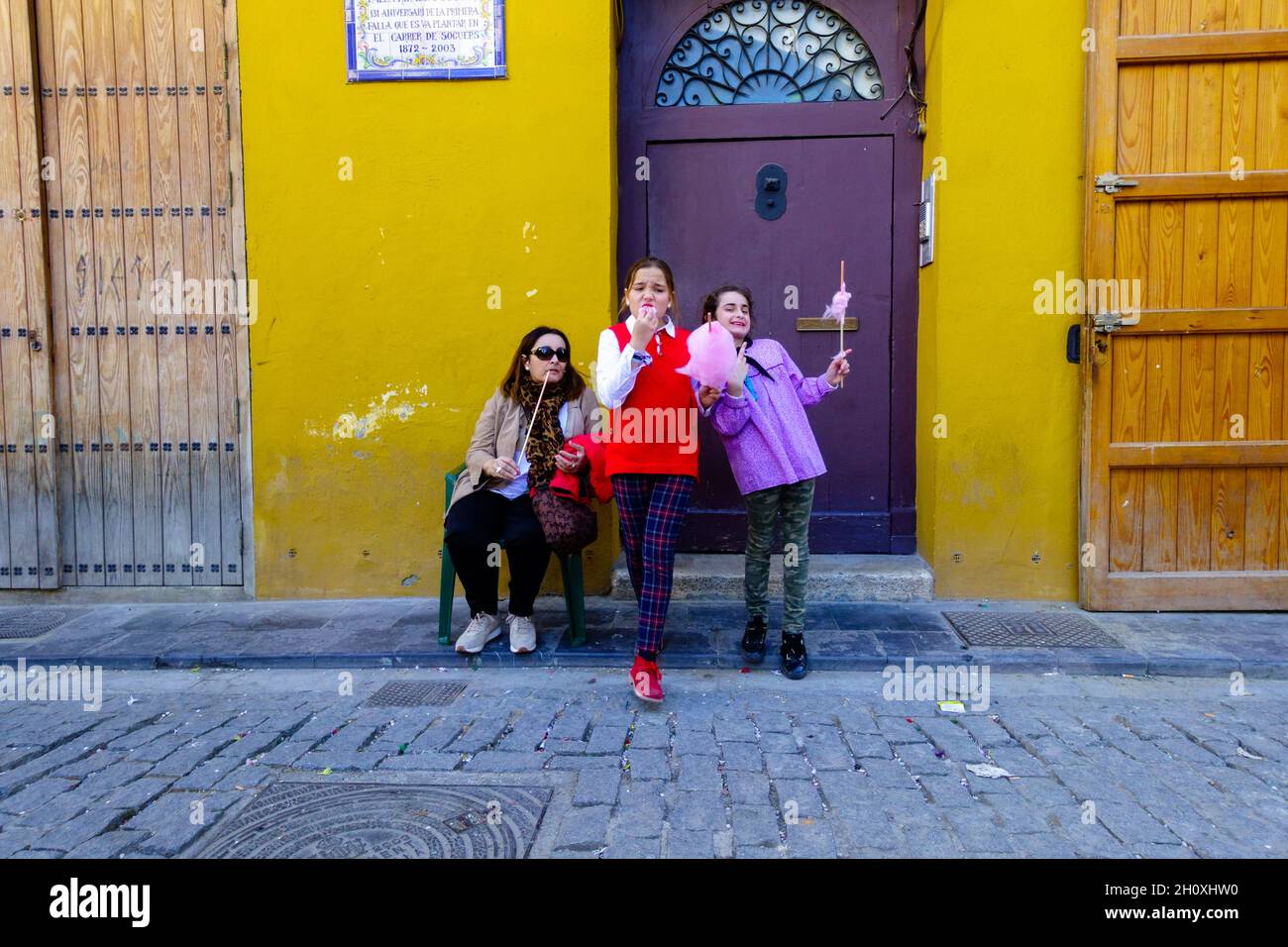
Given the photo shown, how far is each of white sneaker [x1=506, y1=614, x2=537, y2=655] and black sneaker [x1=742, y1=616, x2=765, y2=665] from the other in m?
1.01

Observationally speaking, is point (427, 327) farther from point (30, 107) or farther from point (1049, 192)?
point (1049, 192)

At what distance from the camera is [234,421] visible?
5.23 meters

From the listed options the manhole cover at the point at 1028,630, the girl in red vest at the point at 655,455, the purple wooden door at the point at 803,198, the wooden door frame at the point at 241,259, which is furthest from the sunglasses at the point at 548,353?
the manhole cover at the point at 1028,630

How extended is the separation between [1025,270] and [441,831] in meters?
4.02

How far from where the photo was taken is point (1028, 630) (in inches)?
174

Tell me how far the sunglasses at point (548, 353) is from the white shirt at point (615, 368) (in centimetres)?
84

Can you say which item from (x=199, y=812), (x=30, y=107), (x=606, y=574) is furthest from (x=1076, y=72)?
(x=30, y=107)

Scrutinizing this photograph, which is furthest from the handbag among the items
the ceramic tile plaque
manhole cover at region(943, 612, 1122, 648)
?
the ceramic tile plaque

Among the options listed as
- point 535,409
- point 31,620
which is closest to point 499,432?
point 535,409

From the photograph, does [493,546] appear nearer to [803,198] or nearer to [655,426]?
[655,426]

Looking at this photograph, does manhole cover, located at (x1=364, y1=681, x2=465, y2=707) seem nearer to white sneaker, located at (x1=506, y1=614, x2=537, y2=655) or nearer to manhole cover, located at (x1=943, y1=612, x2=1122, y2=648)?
white sneaker, located at (x1=506, y1=614, x2=537, y2=655)

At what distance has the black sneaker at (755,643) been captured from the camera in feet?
13.4

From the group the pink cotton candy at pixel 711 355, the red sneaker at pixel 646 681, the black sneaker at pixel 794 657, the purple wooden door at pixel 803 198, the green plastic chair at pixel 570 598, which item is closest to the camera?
the pink cotton candy at pixel 711 355

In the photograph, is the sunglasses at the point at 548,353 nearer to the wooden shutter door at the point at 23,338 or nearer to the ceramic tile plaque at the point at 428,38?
the ceramic tile plaque at the point at 428,38
